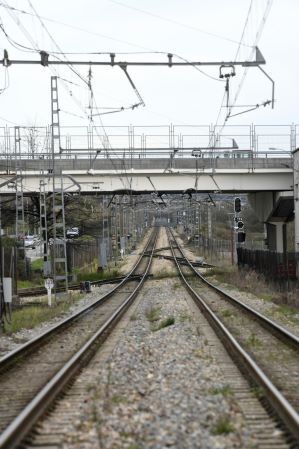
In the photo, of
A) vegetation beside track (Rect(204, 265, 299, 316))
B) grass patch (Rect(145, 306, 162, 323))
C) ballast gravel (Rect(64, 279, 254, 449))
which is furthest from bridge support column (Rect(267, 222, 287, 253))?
ballast gravel (Rect(64, 279, 254, 449))

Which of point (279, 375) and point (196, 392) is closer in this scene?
point (196, 392)

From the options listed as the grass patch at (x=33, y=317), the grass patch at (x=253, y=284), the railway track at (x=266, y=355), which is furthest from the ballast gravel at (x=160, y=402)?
the grass patch at (x=253, y=284)

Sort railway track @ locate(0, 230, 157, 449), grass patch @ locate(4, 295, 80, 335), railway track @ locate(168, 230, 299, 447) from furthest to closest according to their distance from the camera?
grass patch @ locate(4, 295, 80, 335)
railway track @ locate(168, 230, 299, 447)
railway track @ locate(0, 230, 157, 449)

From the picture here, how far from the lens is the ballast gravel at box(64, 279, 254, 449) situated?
646 cm

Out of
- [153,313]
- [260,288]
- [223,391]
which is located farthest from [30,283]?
[223,391]

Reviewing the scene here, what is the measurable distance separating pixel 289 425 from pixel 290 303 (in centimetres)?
1683

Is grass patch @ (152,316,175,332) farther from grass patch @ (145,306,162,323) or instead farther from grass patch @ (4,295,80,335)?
grass patch @ (4,295,80,335)

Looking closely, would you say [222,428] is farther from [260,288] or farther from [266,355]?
[260,288]

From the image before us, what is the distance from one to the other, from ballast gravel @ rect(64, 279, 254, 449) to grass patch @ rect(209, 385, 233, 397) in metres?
0.01

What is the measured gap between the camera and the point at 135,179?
37.5 meters

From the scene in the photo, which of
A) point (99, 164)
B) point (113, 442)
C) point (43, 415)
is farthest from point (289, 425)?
point (99, 164)

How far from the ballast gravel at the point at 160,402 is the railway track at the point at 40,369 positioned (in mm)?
519

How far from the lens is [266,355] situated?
39.7 ft

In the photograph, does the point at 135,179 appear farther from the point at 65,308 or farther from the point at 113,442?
the point at 113,442
